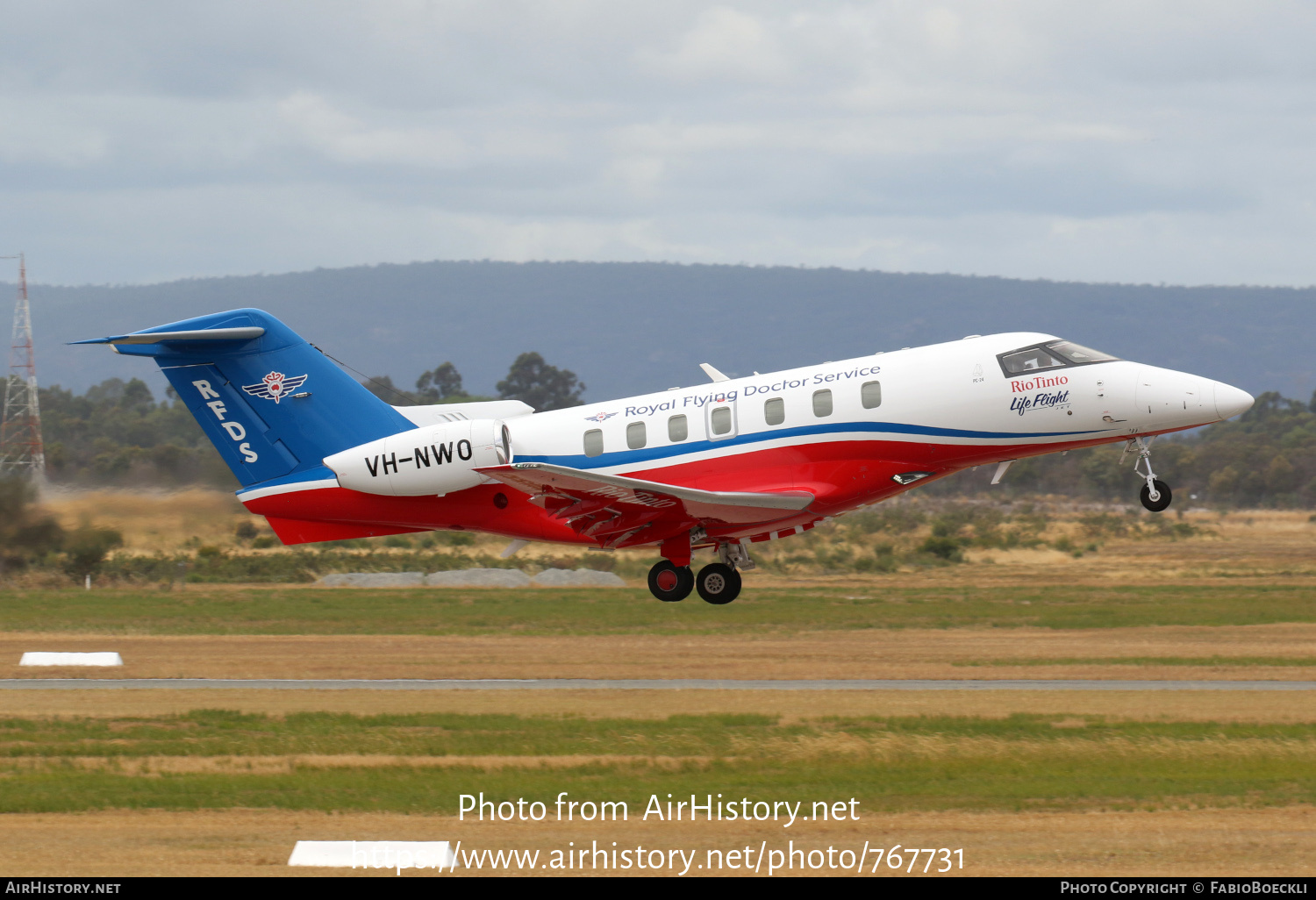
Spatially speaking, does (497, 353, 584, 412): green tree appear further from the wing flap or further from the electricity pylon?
the wing flap

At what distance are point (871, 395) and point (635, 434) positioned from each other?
3.82 m

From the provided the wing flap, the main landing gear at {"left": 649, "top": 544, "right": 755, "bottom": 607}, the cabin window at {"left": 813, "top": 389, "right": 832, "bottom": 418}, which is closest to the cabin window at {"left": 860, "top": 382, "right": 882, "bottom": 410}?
the cabin window at {"left": 813, "top": 389, "right": 832, "bottom": 418}

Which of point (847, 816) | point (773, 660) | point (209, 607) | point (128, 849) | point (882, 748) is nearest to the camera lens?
point (128, 849)

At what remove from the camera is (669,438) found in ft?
78.5

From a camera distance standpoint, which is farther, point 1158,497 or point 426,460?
point 426,460

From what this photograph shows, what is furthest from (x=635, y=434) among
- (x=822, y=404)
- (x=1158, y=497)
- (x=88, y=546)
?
(x=88, y=546)

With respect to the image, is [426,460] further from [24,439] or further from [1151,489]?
[24,439]

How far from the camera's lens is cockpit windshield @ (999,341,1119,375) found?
2272 cm

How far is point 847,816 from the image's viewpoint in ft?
65.5

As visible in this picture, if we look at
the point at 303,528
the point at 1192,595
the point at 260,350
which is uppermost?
the point at 260,350

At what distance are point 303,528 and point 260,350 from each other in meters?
→ 3.08

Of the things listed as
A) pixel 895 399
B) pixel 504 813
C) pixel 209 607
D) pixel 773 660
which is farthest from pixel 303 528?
pixel 209 607

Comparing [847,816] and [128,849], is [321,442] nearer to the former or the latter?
[128,849]

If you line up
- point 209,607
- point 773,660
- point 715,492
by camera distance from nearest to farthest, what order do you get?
1. point 715,492
2. point 773,660
3. point 209,607
